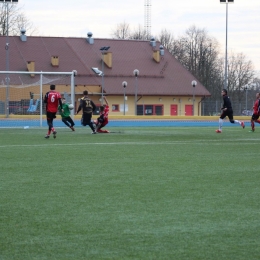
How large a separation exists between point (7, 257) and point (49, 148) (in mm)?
12111

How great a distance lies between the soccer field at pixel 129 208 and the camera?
19.4 ft

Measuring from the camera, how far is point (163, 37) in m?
96.4

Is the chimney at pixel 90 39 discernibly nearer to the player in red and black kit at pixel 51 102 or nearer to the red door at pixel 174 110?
the red door at pixel 174 110

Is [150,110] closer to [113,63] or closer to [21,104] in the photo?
[113,63]

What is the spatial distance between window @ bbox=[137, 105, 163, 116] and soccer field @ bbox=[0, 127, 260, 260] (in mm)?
54333

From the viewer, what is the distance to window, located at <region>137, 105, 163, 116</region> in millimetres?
68438

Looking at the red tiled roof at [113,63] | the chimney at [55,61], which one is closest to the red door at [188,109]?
the red tiled roof at [113,63]

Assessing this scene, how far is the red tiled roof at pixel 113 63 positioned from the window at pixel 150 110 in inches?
53.6

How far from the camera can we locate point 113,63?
71500 mm

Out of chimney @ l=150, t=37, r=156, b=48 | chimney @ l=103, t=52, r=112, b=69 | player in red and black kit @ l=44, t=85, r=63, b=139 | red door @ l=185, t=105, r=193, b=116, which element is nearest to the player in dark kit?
player in red and black kit @ l=44, t=85, r=63, b=139

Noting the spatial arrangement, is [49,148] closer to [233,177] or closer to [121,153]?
[121,153]

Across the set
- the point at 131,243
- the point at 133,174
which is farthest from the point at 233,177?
the point at 131,243

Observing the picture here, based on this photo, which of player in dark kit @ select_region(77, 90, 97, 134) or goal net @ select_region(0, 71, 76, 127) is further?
goal net @ select_region(0, 71, 76, 127)

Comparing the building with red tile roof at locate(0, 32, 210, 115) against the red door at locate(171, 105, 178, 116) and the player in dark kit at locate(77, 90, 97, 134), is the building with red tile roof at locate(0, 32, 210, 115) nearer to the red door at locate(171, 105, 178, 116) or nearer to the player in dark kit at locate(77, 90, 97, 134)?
the red door at locate(171, 105, 178, 116)
